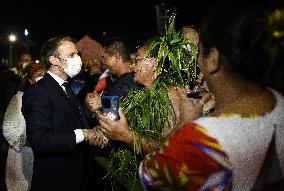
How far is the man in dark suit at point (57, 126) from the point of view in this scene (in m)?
3.65

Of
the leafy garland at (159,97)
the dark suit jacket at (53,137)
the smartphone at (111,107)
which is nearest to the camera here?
the smartphone at (111,107)

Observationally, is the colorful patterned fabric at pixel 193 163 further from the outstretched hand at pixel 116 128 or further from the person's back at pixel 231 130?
the outstretched hand at pixel 116 128

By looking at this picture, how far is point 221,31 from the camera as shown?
5.69 feet

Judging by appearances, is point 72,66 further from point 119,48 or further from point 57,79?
point 119,48

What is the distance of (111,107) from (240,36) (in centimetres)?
128

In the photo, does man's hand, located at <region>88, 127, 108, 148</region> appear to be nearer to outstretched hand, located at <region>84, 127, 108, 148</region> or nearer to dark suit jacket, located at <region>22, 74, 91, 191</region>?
outstretched hand, located at <region>84, 127, 108, 148</region>

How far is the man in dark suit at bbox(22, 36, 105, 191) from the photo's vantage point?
3.65 meters

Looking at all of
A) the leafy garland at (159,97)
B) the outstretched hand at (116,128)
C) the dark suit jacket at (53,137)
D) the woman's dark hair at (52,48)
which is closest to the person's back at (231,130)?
the outstretched hand at (116,128)

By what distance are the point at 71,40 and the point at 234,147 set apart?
9.81 feet

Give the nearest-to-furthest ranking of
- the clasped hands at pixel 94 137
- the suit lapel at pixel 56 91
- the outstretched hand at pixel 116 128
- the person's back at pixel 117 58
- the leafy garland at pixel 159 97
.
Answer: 1. the outstretched hand at pixel 116 128
2. the leafy garland at pixel 159 97
3. the clasped hands at pixel 94 137
4. the suit lapel at pixel 56 91
5. the person's back at pixel 117 58

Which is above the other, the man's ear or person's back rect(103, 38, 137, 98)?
the man's ear

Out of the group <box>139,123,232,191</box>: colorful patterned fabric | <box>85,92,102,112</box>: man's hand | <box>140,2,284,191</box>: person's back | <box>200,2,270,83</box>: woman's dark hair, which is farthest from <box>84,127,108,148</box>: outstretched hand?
<box>200,2,270,83</box>: woman's dark hair

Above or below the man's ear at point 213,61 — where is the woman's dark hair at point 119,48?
below

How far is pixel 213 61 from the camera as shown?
1879 mm
